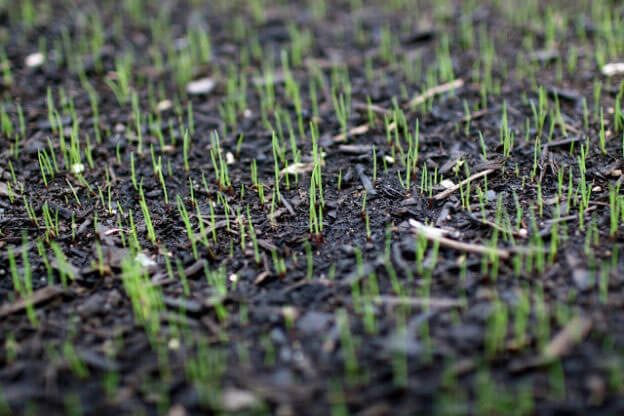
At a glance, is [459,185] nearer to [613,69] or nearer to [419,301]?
[419,301]

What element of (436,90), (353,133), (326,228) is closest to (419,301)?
A: (326,228)

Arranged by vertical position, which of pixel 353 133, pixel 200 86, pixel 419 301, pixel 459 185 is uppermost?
pixel 200 86

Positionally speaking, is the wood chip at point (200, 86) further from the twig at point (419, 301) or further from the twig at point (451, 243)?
the twig at point (419, 301)

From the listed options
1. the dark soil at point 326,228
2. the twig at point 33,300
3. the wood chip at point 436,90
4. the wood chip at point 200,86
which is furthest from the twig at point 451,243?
the wood chip at point 200,86

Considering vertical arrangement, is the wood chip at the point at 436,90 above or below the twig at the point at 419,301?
above

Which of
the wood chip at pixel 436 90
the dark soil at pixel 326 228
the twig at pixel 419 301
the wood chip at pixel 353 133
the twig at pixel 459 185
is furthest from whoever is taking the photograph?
the wood chip at pixel 436 90

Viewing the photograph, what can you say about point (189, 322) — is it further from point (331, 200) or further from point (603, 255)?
point (603, 255)

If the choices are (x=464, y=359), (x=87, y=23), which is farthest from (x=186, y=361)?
(x=87, y=23)
